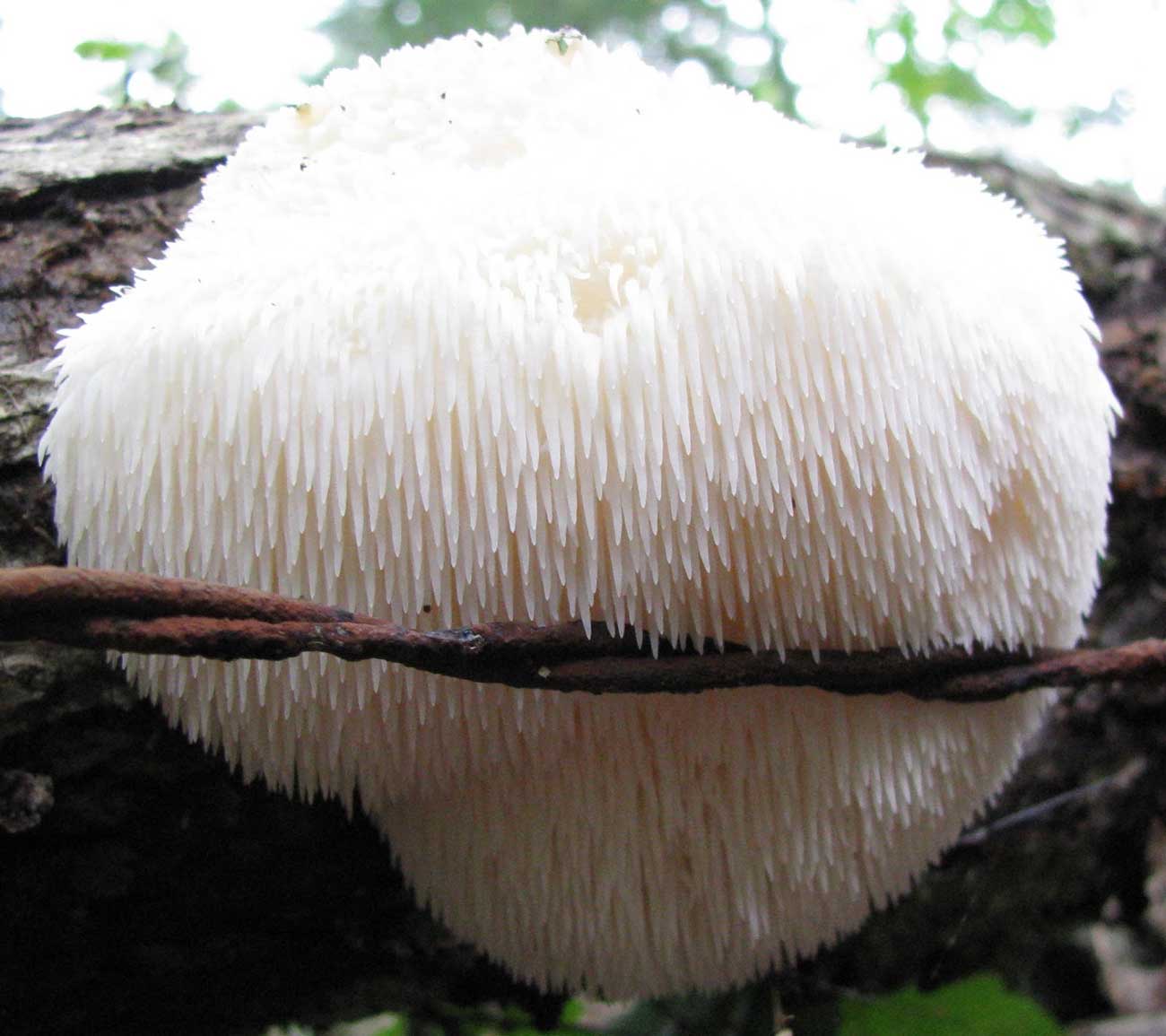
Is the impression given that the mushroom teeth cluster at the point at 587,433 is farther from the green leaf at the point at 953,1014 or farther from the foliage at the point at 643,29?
the foliage at the point at 643,29

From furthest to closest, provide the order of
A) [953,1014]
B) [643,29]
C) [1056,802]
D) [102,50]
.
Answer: [643,29], [102,50], [1056,802], [953,1014]

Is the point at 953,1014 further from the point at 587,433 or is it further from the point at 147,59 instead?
the point at 147,59

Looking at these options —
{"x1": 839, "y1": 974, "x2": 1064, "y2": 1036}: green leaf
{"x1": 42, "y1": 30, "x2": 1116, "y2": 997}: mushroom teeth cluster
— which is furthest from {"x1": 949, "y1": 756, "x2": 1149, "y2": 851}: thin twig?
{"x1": 42, "y1": 30, "x2": 1116, "y2": 997}: mushroom teeth cluster

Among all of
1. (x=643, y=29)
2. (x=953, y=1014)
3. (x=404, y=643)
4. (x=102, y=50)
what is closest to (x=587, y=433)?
(x=404, y=643)

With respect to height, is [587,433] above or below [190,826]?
above

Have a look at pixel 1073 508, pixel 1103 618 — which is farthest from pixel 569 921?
pixel 1103 618

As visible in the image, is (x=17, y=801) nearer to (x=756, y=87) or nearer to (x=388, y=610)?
(x=388, y=610)
